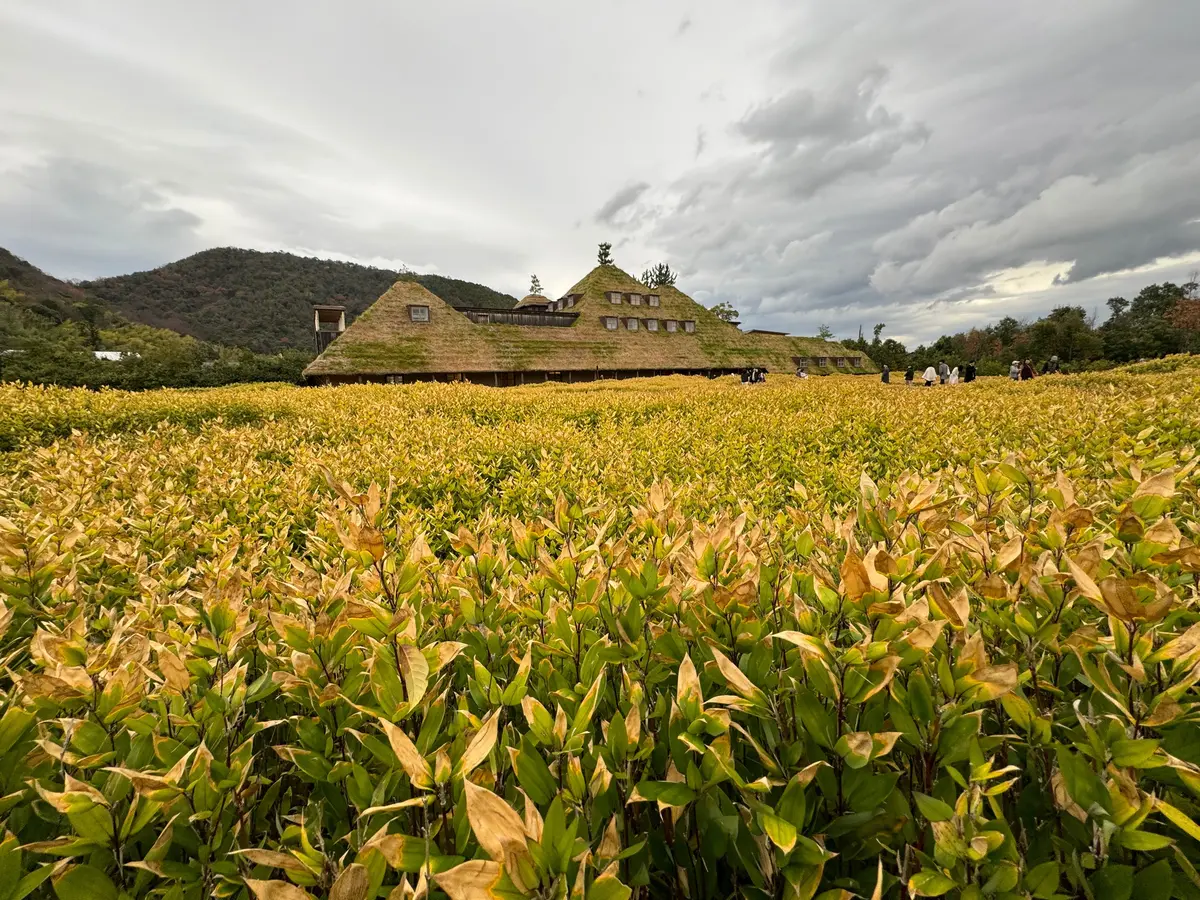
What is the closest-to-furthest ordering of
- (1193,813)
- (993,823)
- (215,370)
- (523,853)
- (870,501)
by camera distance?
(523,853) → (993,823) → (1193,813) → (870,501) → (215,370)

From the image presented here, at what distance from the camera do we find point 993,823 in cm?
83

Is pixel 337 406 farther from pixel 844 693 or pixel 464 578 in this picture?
pixel 844 693

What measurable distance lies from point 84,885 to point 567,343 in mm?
34004

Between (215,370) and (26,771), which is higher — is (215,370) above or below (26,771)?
above

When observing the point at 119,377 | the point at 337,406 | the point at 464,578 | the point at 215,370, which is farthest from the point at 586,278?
the point at 464,578

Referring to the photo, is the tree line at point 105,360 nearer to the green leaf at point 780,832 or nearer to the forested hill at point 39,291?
the forested hill at point 39,291

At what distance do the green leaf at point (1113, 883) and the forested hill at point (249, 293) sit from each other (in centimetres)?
8143

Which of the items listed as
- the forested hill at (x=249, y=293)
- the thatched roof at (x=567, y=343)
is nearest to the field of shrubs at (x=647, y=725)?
the thatched roof at (x=567, y=343)

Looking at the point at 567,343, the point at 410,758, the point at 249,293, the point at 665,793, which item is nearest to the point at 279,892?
the point at 410,758

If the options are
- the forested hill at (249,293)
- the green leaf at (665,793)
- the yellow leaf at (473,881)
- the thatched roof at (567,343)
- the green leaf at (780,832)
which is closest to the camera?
the yellow leaf at (473,881)

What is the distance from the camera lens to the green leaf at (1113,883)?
31.8 inches

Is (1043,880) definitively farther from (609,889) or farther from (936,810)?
(609,889)

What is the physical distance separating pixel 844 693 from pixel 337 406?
1124cm

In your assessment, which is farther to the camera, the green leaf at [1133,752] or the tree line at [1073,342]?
the tree line at [1073,342]
